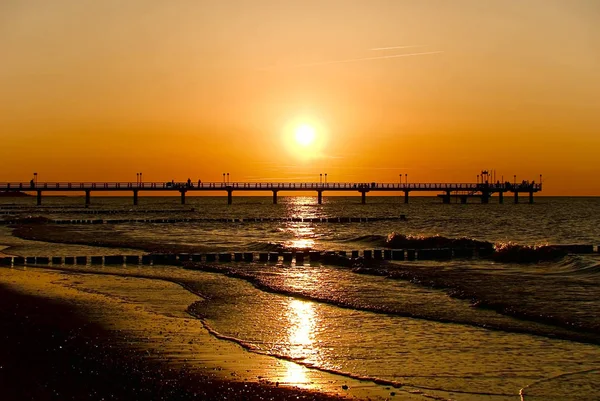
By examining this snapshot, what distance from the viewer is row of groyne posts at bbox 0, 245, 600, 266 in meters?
26.0

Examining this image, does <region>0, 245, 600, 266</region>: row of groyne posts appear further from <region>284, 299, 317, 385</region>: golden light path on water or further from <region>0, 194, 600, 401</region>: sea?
<region>284, 299, 317, 385</region>: golden light path on water

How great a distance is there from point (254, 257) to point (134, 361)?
60.9 feet

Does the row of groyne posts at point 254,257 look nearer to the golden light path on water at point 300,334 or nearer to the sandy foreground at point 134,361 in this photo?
the sandy foreground at point 134,361

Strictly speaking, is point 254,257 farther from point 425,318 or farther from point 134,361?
point 134,361

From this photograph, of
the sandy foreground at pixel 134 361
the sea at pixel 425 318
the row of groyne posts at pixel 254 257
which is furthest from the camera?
the row of groyne posts at pixel 254 257

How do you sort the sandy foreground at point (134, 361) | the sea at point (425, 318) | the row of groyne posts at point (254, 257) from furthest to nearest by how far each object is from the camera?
the row of groyne posts at point (254, 257) → the sea at point (425, 318) → the sandy foreground at point (134, 361)

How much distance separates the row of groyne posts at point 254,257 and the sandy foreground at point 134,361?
10.2 m

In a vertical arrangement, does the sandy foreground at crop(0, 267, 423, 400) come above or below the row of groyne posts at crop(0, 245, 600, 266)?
above

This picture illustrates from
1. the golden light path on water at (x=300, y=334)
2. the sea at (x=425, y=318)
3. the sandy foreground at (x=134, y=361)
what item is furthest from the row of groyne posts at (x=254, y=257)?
the golden light path on water at (x=300, y=334)

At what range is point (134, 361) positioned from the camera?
10109 mm

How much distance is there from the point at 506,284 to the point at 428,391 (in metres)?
11.3

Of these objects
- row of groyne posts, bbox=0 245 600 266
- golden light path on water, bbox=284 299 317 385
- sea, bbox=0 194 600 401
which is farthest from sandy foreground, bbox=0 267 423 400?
row of groyne posts, bbox=0 245 600 266

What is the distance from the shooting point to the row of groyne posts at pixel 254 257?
85.4ft

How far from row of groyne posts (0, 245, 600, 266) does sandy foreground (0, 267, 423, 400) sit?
1019 cm
